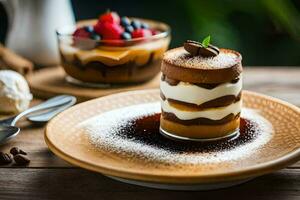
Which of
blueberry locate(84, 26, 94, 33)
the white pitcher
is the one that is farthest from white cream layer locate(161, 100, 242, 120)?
the white pitcher

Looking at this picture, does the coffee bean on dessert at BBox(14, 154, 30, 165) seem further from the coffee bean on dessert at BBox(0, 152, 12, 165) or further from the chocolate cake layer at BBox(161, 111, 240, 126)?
the chocolate cake layer at BBox(161, 111, 240, 126)

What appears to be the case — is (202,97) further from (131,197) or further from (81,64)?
(81,64)

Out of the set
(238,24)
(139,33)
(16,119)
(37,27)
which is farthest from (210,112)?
(238,24)

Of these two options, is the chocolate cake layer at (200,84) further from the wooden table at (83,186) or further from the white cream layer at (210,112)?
the wooden table at (83,186)

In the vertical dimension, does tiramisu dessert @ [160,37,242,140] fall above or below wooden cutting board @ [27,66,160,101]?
above

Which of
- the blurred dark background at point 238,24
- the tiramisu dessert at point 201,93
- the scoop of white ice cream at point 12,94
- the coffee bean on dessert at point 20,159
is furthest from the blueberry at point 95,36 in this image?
the blurred dark background at point 238,24

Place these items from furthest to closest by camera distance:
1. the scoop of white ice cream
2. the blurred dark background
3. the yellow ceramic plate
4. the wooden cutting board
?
the blurred dark background → the wooden cutting board → the scoop of white ice cream → the yellow ceramic plate
